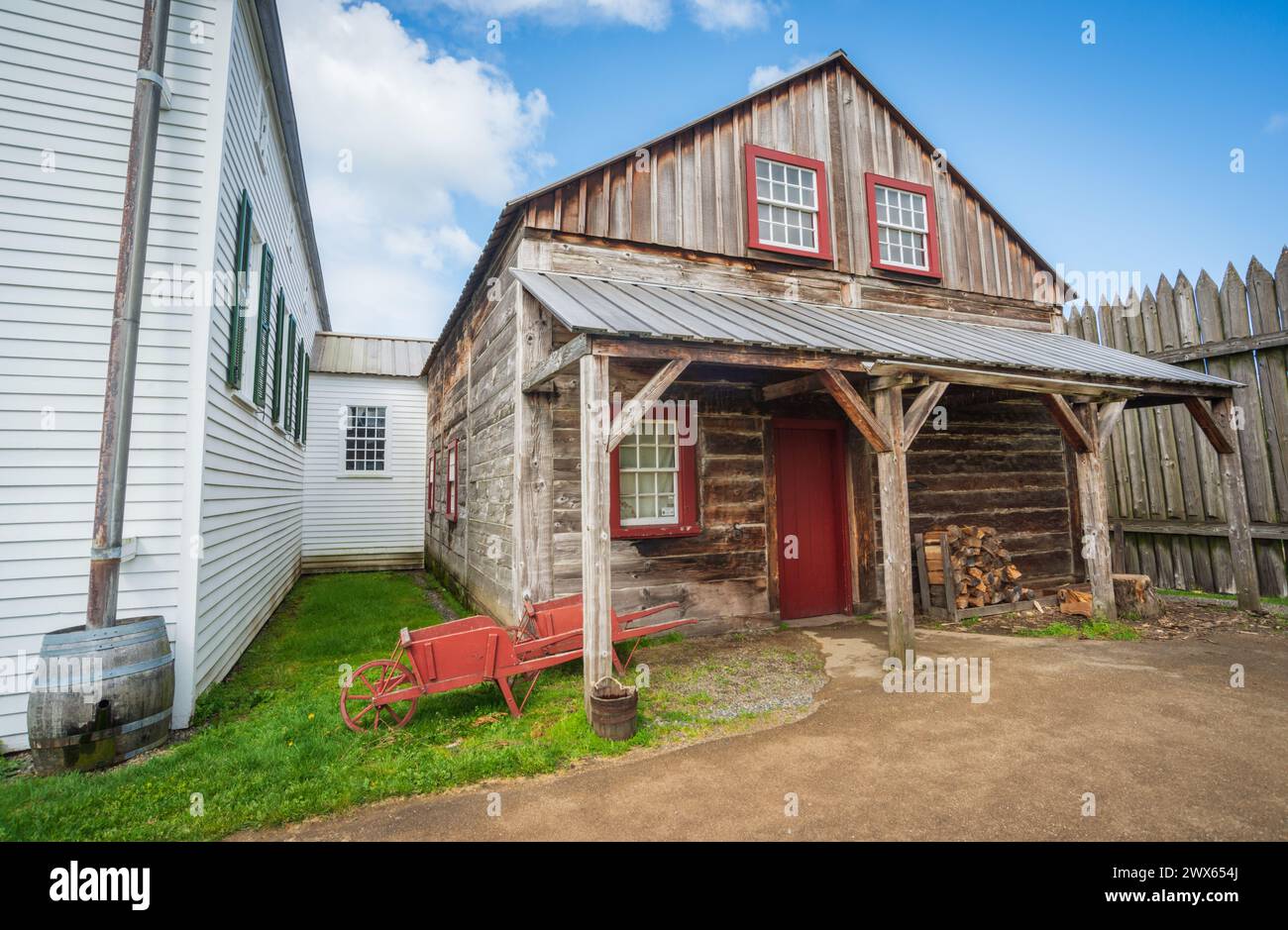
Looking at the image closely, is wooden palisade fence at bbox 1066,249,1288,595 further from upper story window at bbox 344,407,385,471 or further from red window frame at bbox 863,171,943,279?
upper story window at bbox 344,407,385,471

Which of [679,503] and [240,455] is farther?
[679,503]

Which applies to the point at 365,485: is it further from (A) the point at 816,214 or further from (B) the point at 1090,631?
(B) the point at 1090,631

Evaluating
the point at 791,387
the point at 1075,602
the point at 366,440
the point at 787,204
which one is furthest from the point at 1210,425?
the point at 366,440

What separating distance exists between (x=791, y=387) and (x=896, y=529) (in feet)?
7.49

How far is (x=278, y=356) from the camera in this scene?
31.5 ft

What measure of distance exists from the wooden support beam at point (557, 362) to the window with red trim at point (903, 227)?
19.5 feet

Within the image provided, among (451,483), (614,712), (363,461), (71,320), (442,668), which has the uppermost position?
(71,320)

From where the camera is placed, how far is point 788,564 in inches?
338

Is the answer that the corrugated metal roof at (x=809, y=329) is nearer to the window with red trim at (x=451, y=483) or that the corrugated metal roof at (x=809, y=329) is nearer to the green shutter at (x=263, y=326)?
the green shutter at (x=263, y=326)

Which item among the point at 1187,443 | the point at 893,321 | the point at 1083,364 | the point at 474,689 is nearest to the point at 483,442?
the point at 474,689

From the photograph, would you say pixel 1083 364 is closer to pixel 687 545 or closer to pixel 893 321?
pixel 893 321

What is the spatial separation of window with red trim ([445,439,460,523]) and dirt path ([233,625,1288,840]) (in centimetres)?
823

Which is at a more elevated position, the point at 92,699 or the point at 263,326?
the point at 263,326

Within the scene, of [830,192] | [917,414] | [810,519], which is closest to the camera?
[917,414]
